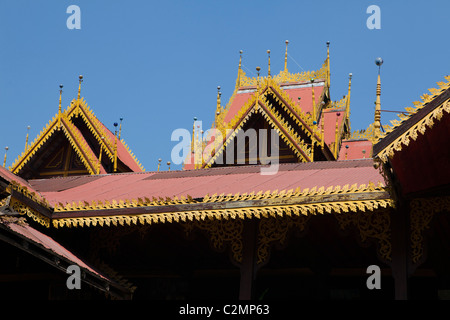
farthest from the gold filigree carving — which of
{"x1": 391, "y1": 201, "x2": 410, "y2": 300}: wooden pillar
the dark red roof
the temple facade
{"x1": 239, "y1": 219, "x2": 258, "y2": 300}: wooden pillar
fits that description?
{"x1": 391, "y1": 201, "x2": 410, "y2": 300}: wooden pillar

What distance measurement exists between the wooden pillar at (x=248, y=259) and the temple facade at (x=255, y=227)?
2cm

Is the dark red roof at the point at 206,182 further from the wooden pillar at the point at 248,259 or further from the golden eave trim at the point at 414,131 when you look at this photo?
the golden eave trim at the point at 414,131

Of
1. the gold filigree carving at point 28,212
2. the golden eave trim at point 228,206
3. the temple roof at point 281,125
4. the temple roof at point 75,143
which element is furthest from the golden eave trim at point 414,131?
the temple roof at point 75,143

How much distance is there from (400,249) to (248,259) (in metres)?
2.35

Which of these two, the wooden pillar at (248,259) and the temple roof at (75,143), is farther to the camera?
the temple roof at (75,143)

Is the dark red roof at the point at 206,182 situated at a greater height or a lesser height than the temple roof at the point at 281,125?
lesser

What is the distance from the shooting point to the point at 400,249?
9930mm

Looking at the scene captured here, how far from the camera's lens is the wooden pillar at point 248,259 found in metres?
10.8

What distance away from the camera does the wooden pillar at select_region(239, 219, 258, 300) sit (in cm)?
1079

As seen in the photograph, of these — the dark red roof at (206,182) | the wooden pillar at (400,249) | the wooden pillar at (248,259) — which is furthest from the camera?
the dark red roof at (206,182)

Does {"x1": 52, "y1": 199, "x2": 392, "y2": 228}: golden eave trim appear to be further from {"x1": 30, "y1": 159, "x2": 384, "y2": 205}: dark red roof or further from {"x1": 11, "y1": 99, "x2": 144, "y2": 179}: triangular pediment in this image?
{"x1": 11, "y1": 99, "x2": 144, "y2": 179}: triangular pediment

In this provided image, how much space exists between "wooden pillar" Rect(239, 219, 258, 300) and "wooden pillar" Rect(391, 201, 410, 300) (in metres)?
2.15

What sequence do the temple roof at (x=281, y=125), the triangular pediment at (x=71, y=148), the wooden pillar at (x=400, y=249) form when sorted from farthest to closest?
1. the triangular pediment at (x=71, y=148)
2. the temple roof at (x=281, y=125)
3. the wooden pillar at (x=400, y=249)

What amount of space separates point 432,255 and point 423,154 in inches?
144
